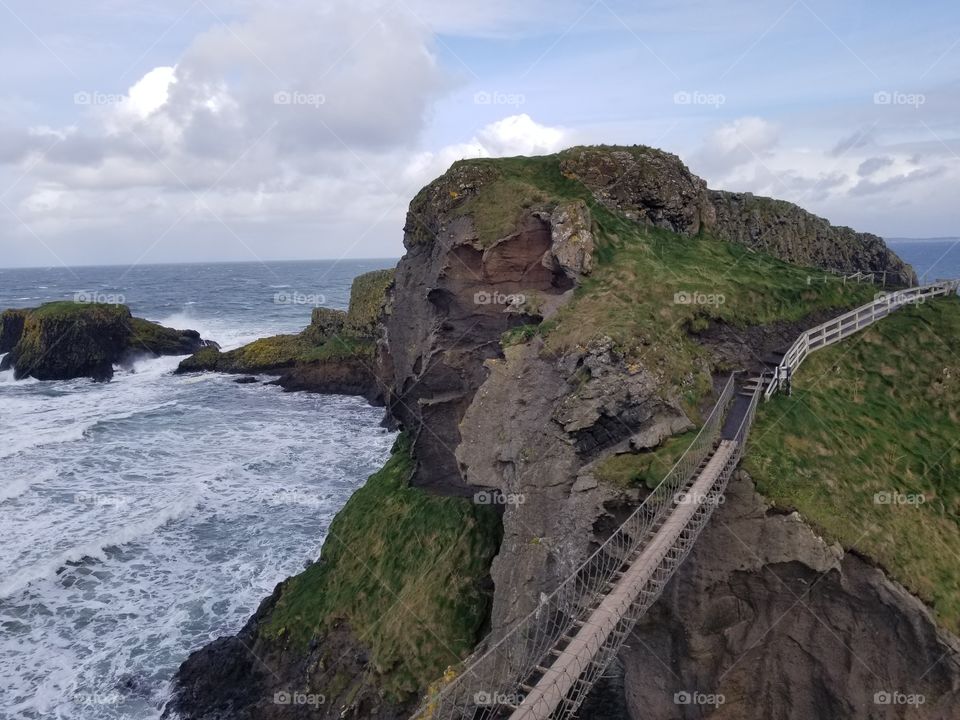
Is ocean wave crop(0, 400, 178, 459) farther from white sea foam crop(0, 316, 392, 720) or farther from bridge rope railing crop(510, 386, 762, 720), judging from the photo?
bridge rope railing crop(510, 386, 762, 720)

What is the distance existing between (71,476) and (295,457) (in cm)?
1187

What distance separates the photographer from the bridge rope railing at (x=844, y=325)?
64.8 feet

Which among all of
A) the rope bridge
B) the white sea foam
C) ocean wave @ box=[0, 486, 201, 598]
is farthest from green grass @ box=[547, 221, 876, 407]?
ocean wave @ box=[0, 486, 201, 598]

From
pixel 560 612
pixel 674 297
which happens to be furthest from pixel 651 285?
pixel 560 612

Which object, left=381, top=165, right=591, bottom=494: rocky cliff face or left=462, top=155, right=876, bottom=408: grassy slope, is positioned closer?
left=462, top=155, right=876, bottom=408: grassy slope

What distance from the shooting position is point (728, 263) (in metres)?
27.2

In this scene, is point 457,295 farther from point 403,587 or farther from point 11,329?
point 11,329

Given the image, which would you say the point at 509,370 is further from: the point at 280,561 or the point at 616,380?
the point at 280,561

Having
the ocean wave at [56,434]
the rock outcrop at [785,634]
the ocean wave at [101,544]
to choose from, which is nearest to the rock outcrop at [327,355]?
the ocean wave at [56,434]

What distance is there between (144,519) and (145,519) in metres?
0.06

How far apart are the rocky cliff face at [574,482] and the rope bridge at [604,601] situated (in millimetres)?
1187

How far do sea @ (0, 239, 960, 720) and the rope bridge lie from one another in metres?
12.6

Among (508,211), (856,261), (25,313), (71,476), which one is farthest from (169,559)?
(25,313)

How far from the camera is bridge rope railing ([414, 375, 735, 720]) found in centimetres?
1095
